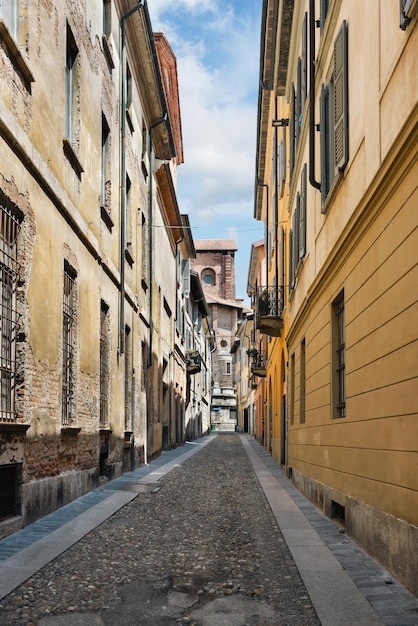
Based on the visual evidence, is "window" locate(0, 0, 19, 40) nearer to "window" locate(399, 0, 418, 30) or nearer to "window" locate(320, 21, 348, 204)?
"window" locate(320, 21, 348, 204)

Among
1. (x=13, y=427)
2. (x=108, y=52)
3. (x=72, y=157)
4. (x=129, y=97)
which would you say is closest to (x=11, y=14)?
(x=72, y=157)

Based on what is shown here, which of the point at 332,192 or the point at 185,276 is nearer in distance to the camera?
the point at 332,192

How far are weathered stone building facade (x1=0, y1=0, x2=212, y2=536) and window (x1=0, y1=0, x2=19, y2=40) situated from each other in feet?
0.07

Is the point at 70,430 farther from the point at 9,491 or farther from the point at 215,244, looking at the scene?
the point at 215,244

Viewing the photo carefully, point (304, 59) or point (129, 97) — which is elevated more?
point (129, 97)

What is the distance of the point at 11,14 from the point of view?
793 cm

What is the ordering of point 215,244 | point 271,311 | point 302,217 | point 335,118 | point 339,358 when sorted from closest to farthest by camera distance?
point 335,118 < point 339,358 < point 302,217 < point 271,311 < point 215,244

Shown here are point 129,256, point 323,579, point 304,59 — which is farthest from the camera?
point 129,256

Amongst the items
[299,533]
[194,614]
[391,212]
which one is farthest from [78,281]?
[194,614]

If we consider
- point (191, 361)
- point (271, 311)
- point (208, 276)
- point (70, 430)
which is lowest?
point (70, 430)

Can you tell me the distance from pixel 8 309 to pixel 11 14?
324 centimetres

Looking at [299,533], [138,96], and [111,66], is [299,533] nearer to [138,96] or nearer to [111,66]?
[111,66]

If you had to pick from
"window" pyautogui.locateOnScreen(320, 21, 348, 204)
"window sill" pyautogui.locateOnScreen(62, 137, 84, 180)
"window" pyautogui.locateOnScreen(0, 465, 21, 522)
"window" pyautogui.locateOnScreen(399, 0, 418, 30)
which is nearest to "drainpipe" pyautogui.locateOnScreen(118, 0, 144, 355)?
"window sill" pyautogui.locateOnScreen(62, 137, 84, 180)

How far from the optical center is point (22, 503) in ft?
25.7
